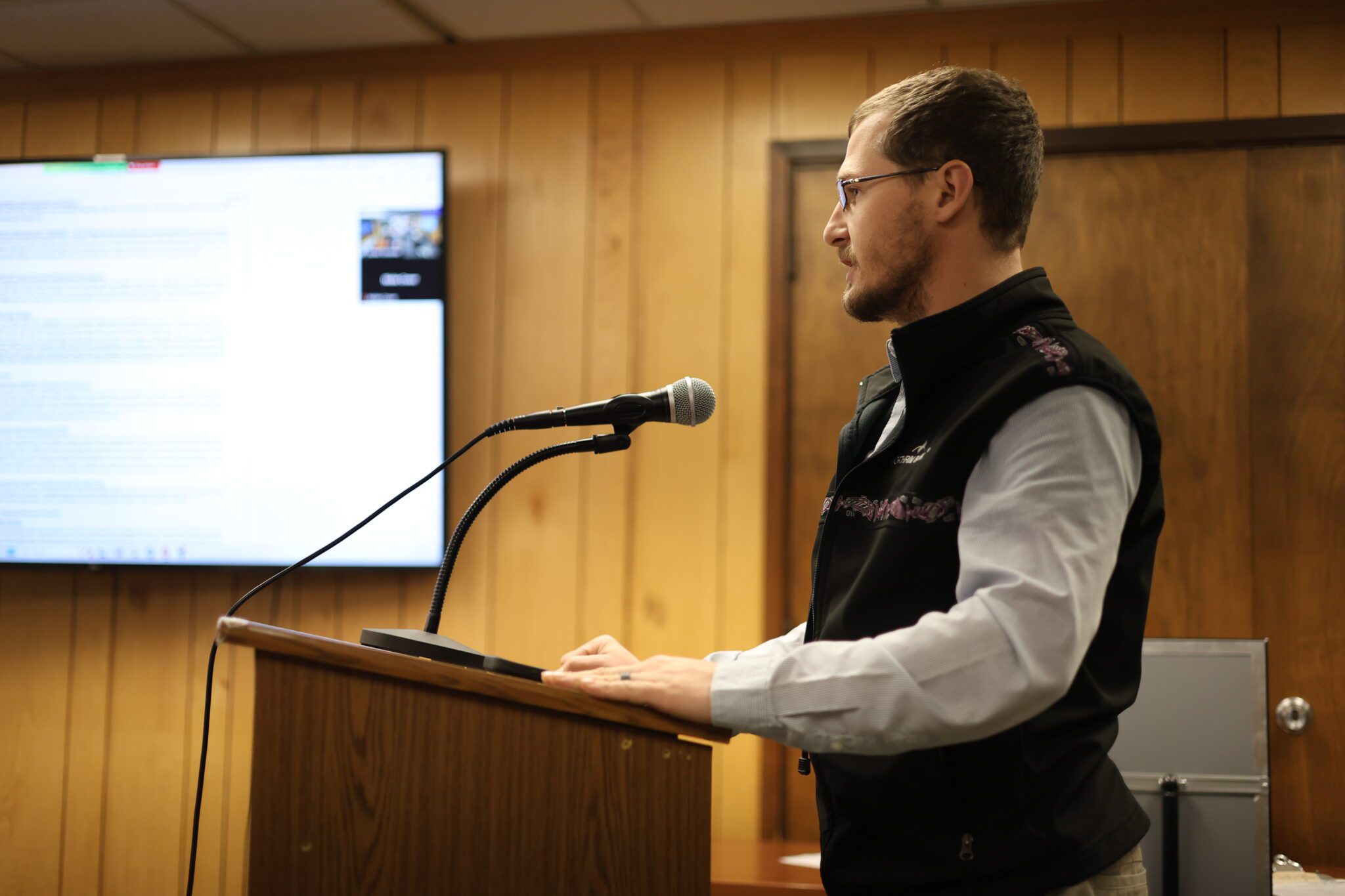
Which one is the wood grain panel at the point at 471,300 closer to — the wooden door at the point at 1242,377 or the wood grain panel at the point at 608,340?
the wood grain panel at the point at 608,340

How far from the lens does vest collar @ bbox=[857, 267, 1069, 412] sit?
1171mm

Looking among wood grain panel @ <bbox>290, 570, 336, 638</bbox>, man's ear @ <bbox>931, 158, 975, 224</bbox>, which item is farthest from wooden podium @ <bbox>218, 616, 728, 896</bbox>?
wood grain panel @ <bbox>290, 570, 336, 638</bbox>

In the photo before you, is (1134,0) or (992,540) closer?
(992,540)

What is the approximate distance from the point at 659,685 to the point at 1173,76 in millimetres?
2153

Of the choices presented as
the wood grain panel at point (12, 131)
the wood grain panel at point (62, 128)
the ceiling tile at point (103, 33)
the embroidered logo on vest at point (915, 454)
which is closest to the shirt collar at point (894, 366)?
the embroidered logo on vest at point (915, 454)

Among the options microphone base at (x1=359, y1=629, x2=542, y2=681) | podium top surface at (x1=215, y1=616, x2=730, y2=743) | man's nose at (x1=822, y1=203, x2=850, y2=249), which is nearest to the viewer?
podium top surface at (x1=215, y1=616, x2=730, y2=743)

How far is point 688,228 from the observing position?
269cm

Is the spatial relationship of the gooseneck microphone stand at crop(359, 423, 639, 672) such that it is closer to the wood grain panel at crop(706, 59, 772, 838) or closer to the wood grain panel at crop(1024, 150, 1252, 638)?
the wood grain panel at crop(706, 59, 772, 838)

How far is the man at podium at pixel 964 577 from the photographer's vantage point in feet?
3.13

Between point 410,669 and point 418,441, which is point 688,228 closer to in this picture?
point 418,441

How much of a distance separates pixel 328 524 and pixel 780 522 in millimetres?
1083

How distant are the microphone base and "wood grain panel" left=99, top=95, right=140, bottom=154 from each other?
7.65 ft

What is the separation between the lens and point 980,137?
1.24 m

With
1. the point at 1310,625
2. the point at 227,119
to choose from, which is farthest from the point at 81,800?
the point at 1310,625
